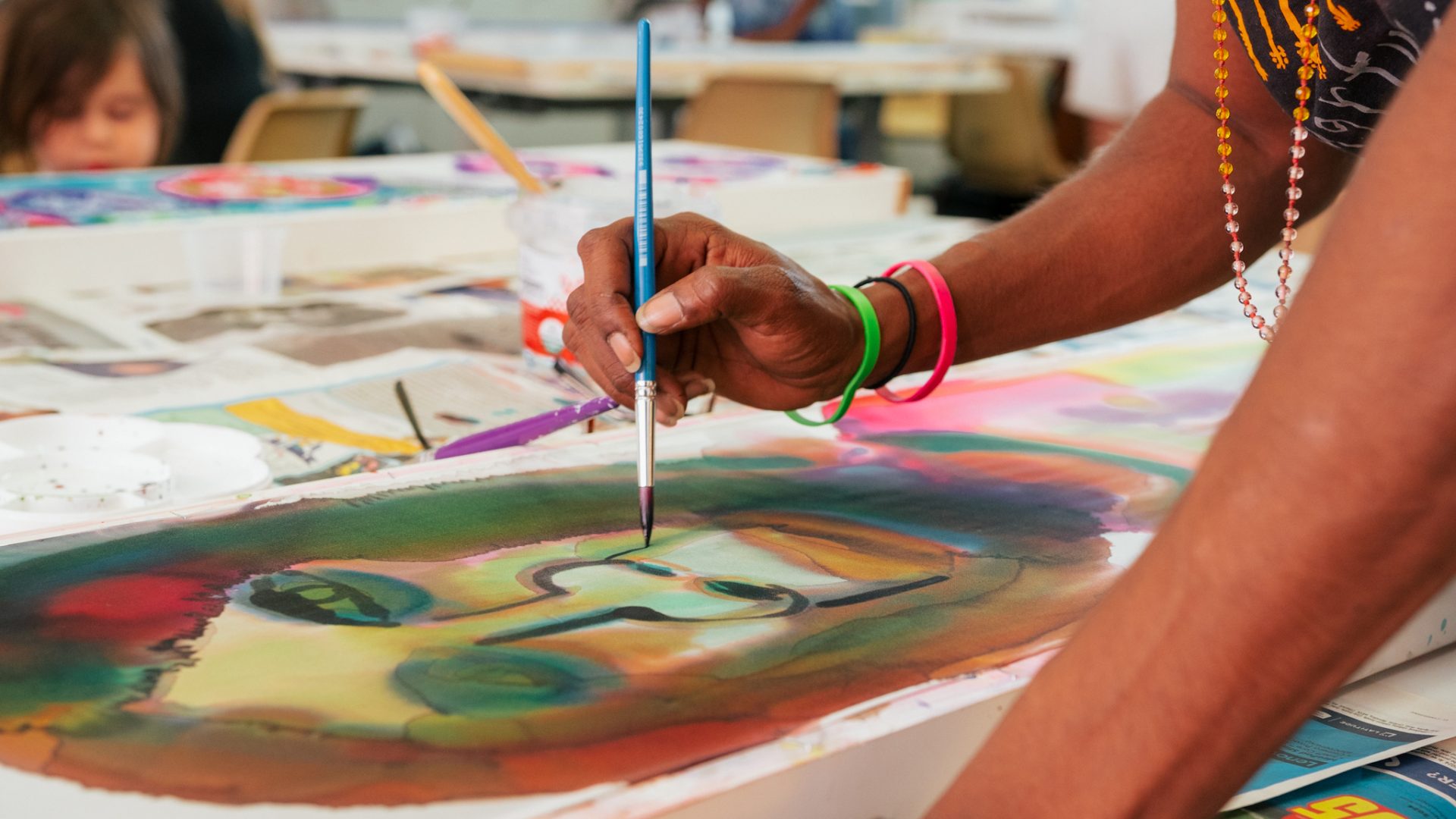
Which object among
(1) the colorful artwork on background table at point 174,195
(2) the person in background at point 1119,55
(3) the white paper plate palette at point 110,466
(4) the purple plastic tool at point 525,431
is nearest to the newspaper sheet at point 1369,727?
(4) the purple plastic tool at point 525,431

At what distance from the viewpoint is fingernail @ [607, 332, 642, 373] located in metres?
0.87

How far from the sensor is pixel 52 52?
8.96ft

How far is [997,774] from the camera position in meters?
0.52

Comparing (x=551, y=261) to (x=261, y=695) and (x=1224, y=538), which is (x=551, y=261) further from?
(x=1224, y=538)

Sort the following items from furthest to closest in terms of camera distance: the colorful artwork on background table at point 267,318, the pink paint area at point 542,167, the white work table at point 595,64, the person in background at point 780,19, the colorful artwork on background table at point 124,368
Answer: the person in background at point 780,19, the white work table at point 595,64, the pink paint area at point 542,167, the colorful artwork on background table at point 267,318, the colorful artwork on background table at point 124,368

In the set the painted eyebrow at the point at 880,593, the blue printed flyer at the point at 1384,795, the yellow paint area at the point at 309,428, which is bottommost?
the blue printed flyer at the point at 1384,795

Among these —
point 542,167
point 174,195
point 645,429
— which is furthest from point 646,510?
point 542,167

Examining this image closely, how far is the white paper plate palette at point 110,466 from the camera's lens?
0.87 meters

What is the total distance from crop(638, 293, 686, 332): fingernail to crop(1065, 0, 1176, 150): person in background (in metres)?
3.67

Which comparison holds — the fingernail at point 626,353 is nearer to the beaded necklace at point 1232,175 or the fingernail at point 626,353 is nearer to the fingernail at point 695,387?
the fingernail at point 695,387

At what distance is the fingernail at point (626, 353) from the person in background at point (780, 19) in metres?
5.75

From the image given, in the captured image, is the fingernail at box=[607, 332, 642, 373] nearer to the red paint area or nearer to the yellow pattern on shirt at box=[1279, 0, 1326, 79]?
the red paint area

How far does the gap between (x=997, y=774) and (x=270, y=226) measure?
1298 millimetres

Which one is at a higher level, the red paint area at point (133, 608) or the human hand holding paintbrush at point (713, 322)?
the human hand holding paintbrush at point (713, 322)
